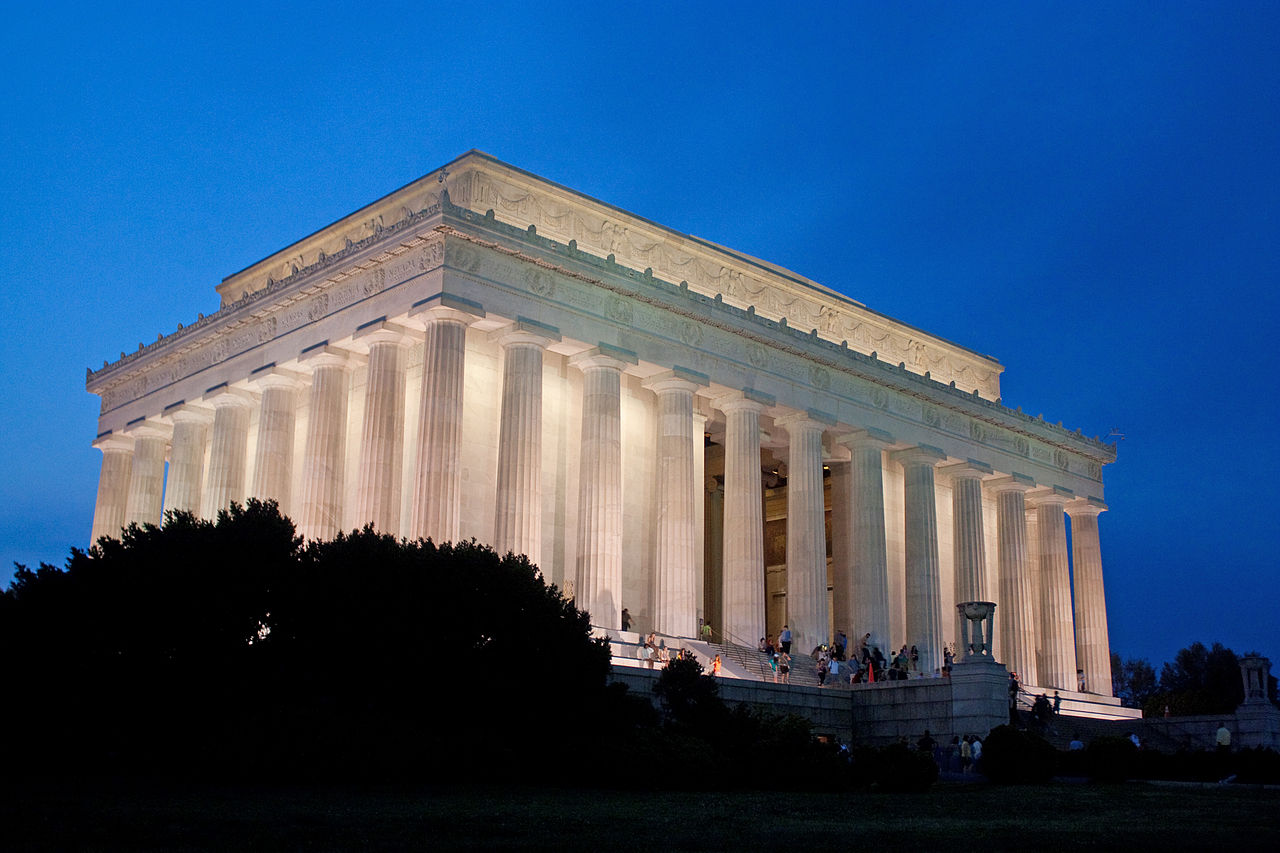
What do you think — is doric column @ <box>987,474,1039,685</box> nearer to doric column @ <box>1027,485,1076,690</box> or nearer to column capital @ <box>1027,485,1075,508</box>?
doric column @ <box>1027,485,1076,690</box>

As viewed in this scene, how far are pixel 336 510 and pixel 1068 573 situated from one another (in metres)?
38.7

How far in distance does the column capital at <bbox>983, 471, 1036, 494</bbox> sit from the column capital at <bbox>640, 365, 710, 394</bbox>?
20942 millimetres

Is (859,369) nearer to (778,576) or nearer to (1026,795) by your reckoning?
(778,576)

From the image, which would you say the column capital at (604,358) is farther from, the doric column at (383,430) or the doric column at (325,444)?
the doric column at (325,444)

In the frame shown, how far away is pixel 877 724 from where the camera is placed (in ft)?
144

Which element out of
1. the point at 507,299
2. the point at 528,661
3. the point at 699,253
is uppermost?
the point at 699,253

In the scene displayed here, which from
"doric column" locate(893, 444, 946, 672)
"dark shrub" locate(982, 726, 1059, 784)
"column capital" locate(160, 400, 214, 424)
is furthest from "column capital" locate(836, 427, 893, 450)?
"column capital" locate(160, 400, 214, 424)

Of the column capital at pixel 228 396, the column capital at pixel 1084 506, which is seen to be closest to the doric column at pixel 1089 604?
the column capital at pixel 1084 506

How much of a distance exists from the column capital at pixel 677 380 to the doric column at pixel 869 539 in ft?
32.7

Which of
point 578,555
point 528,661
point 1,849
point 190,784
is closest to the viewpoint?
point 1,849

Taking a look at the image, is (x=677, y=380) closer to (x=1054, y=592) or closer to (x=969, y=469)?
(x=969, y=469)

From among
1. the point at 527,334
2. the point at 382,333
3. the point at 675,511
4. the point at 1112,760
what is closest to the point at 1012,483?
the point at 675,511

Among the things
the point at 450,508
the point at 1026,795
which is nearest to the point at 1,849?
the point at 1026,795

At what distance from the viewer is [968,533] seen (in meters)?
63.7
